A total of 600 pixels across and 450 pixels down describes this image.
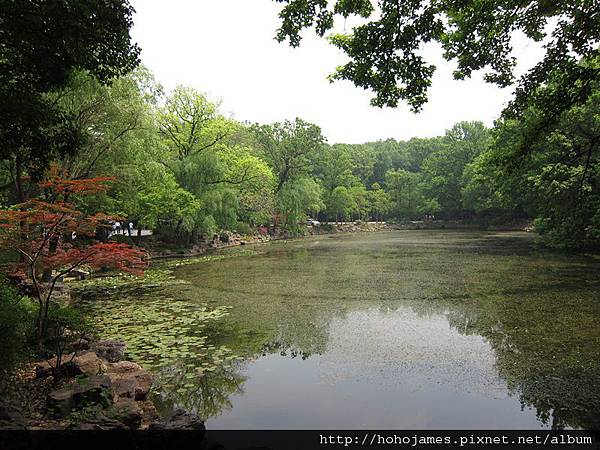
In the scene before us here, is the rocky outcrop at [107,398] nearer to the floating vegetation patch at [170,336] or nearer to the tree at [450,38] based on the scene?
the floating vegetation patch at [170,336]

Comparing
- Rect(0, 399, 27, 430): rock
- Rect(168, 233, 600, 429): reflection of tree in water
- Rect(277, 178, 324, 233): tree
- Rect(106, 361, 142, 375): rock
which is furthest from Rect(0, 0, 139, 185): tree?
Rect(277, 178, 324, 233): tree

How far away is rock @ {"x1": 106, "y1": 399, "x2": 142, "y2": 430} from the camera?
362 cm

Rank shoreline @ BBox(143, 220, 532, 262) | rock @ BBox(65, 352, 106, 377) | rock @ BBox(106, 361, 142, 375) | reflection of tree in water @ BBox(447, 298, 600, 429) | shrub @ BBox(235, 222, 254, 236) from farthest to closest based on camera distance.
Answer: shrub @ BBox(235, 222, 254, 236) → shoreline @ BBox(143, 220, 532, 262) → rock @ BBox(106, 361, 142, 375) → rock @ BBox(65, 352, 106, 377) → reflection of tree in water @ BBox(447, 298, 600, 429)

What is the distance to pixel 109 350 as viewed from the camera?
18.0ft

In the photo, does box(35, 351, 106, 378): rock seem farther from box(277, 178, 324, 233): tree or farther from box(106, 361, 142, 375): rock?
box(277, 178, 324, 233): tree

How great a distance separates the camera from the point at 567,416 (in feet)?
12.8

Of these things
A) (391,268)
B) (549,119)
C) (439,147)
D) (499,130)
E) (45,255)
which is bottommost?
(391,268)

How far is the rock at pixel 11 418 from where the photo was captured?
9.98 feet

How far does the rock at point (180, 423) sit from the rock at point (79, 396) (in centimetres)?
78

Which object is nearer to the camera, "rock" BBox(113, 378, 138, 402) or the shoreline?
"rock" BBox(113, 378, 138, 402)

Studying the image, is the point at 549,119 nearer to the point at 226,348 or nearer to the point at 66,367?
the point at 226,348

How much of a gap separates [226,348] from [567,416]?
4.53m

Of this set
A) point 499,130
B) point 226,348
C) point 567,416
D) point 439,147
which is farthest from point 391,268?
point 439,147

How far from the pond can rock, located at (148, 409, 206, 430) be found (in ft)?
1.59
